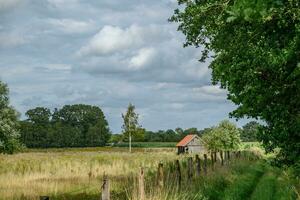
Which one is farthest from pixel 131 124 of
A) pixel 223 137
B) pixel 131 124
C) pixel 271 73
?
pixel 271 73

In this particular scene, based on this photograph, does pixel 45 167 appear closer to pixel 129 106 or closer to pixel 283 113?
pixel 283 113

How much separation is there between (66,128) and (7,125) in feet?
339

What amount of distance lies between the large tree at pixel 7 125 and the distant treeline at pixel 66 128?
7998cm

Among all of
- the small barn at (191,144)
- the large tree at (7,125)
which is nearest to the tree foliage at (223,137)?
Result: the large tree at (7,125)

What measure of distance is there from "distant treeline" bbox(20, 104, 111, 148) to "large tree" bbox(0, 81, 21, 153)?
79980mm

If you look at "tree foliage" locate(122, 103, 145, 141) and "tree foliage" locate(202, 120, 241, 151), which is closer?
"tree foliage" locate(202, 120, 241, 151)

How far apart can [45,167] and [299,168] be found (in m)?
24.1

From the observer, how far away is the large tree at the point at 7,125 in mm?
63469

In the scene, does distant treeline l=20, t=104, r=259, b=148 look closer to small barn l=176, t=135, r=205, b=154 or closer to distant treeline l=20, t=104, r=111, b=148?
distant treeline l=20, t=104, r=111, b=148

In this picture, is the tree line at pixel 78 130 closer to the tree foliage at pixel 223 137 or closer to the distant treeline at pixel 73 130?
the distant treeline at pixel 73 130

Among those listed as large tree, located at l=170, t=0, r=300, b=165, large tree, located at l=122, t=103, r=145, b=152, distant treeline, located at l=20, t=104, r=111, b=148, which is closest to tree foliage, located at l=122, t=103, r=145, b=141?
large tree, located at l=122, t=103, r=145, b=152

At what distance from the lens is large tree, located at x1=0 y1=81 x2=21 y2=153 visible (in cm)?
6347

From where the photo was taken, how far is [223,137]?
238 feet

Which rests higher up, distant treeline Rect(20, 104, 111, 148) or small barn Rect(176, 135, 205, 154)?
distant treeline Rect(20, 104, 111, 148)
